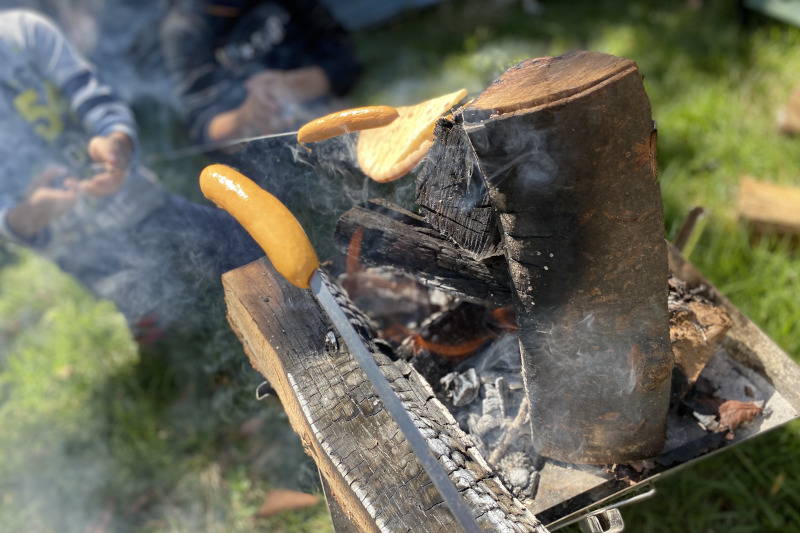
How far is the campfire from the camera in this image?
1.15 m

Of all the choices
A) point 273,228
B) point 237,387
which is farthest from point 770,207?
point 237,387

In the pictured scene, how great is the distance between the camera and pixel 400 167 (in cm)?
166

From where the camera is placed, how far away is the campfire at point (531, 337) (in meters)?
1.15

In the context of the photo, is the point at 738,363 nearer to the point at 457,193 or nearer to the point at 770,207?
the point at 457,193

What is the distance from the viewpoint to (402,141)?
1.71 m

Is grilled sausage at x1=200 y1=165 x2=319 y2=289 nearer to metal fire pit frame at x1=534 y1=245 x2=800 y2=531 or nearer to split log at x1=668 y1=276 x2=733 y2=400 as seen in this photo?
metal fire pit frame at x1=534 y1=245 x2=800 y2=531

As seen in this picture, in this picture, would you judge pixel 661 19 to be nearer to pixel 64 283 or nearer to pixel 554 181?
pixel 554 181

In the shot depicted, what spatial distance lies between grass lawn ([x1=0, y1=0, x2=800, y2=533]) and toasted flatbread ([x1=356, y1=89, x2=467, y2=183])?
0.80 m

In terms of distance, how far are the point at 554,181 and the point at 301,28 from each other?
3.88 metres

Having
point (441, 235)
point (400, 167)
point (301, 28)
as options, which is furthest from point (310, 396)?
point (301, 28)

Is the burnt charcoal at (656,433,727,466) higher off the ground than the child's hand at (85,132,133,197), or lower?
lower

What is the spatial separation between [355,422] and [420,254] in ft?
1.86

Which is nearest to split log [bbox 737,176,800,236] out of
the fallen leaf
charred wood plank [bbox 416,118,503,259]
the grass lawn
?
the grass lawn

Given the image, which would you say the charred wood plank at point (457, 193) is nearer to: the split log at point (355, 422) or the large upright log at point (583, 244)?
the large upright log at point (583, 244)
